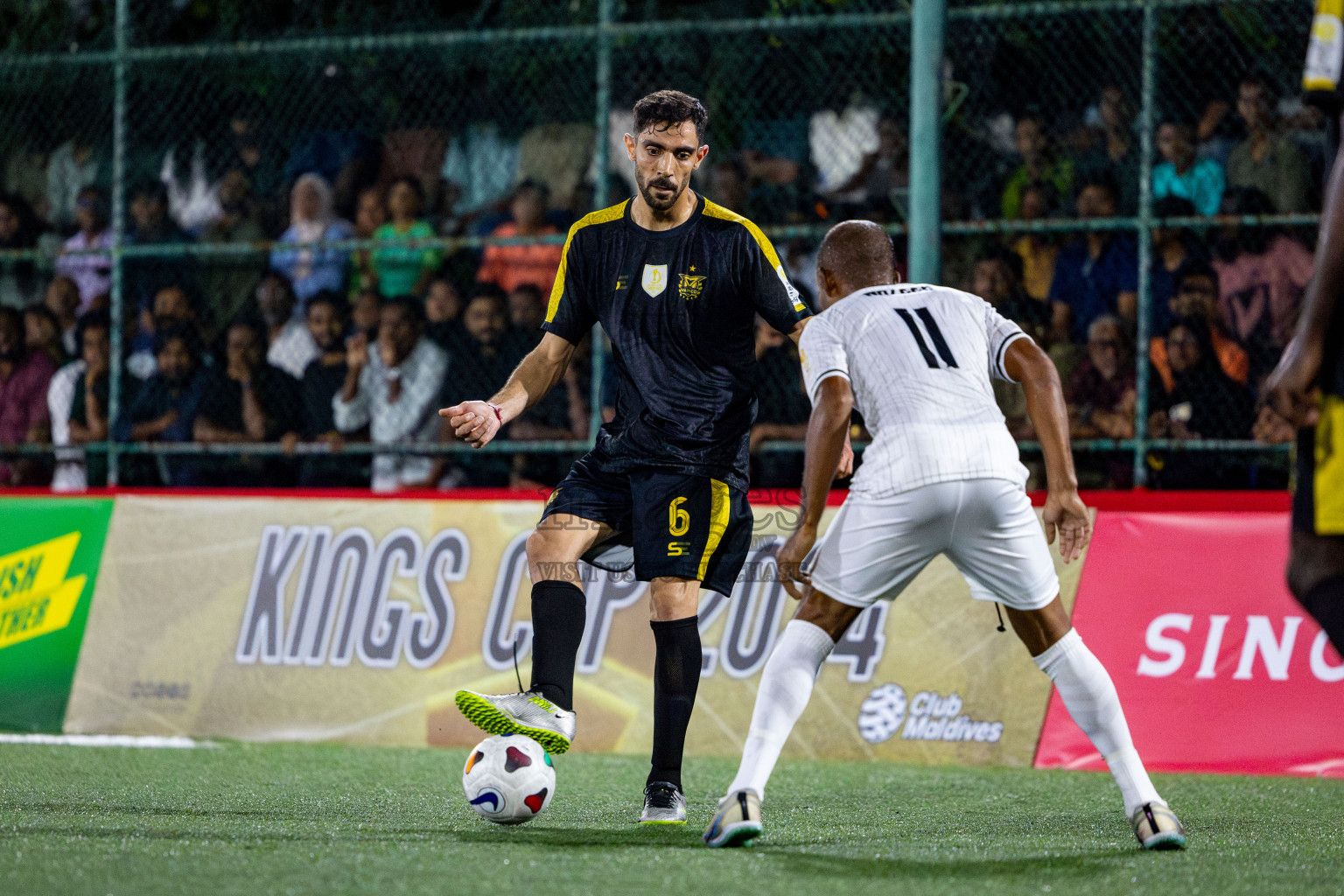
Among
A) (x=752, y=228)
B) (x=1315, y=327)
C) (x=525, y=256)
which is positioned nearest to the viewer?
(x=1315, y=327)

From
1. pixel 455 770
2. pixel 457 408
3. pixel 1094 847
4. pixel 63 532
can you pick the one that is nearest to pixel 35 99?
pixel 63 532

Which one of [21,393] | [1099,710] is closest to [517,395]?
[1099,710]

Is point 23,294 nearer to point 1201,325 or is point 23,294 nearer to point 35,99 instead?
point 35,99

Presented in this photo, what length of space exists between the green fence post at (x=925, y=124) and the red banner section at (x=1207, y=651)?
1.57 metres

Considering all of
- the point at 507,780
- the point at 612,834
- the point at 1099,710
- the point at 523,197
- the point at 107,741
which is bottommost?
the point at 107,741

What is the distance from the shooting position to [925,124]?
765cm

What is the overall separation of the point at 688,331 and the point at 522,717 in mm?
1299

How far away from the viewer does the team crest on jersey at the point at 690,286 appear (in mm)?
5102

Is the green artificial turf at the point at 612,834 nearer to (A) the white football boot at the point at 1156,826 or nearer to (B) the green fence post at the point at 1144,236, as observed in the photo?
(A) the white football boot at the point at 1156,826

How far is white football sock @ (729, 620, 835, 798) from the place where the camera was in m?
4.11

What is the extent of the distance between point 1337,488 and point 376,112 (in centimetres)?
755

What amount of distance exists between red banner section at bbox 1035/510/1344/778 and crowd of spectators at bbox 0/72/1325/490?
2.83ft

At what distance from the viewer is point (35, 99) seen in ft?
33.0

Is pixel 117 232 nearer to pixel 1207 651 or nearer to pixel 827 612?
pixel 1207 651
